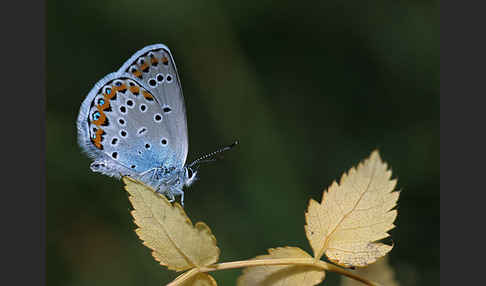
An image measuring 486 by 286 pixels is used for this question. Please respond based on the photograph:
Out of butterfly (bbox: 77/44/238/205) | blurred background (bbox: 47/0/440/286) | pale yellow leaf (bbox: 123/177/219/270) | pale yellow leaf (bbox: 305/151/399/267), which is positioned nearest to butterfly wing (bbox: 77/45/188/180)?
butterfly (bbox: 77/44/238/205)

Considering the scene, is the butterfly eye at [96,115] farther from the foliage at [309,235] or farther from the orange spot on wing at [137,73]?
the foliage at [309,235]

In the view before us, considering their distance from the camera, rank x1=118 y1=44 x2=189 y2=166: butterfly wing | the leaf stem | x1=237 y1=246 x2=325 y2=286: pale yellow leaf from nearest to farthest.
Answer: the leaf stem, x1=237 y1=246 x2=325 y2=286: pale yellow leaf, x1=118 y1=44 x2=189 y2=166: butterfly wing

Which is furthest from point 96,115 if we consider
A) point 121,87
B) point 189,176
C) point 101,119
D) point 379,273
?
point 379,273

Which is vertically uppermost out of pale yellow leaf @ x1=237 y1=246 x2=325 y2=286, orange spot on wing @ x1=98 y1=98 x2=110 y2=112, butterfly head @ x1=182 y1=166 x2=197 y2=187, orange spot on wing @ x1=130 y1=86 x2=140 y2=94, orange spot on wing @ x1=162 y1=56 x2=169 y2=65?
orange spot on wing @ x1=162 y1=56 x2=169 y2=65

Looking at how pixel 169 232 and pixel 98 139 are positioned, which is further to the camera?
pixel 98 139

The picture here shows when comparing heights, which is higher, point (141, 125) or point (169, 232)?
point (141, 125)

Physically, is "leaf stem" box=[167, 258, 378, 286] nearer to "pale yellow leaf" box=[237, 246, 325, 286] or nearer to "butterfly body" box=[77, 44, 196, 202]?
"pale yellow leaf" box=[237, 246, 325, 286]

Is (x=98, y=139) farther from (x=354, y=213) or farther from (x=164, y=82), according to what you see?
(x=354, y=213)

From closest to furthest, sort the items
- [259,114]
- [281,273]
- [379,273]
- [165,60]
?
1. [281,273]
2. [379,273]
3. [165,60]
4. [259,114]

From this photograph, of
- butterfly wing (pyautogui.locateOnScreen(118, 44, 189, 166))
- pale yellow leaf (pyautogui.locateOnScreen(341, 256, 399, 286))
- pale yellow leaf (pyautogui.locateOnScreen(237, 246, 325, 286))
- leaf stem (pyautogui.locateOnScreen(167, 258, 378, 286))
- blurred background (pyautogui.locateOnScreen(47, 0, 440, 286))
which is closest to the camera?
leaf stem (pyautogui.locateOnScreen(167, 258, 378, 286))
